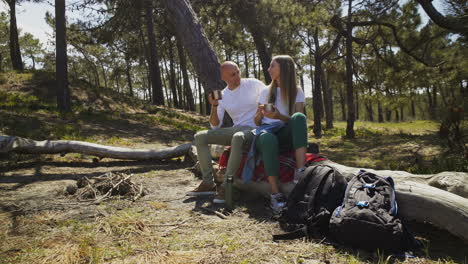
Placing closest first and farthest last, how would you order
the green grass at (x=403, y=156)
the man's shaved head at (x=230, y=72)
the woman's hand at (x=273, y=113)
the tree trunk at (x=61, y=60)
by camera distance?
the woman's hand at (x=273, y=113), the man's shaved head at (x=230, y=72), the green grass at (x=403, y=156), the tree trunk at (x=61, y=60)

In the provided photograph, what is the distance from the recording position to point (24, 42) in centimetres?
3625

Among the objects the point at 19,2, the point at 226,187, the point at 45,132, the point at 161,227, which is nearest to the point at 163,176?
the point at 226,187

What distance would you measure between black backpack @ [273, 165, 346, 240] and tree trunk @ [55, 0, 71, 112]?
8598 millimetres

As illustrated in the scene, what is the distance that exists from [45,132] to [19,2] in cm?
1323

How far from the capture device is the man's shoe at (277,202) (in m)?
3.22

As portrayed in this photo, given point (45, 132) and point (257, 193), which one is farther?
point (45, 132)

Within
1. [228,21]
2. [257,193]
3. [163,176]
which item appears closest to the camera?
[257,193]

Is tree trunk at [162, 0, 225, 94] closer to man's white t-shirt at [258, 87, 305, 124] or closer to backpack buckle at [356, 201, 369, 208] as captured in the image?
man's white t-shirt at [258, 87, 305, 124]

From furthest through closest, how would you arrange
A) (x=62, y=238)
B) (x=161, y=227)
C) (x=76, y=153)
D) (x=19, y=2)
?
(x=19, y=2)
(x=76, y=153)
(x=161, y=227)
(x=62, y=238)

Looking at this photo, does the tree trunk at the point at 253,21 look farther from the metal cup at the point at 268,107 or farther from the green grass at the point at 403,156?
the metal cup at the point at 268,107

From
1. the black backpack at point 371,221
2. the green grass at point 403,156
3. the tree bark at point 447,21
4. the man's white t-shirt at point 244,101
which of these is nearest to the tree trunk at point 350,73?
the green grass at point 403,156

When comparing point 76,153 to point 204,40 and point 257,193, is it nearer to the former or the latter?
point 204,40

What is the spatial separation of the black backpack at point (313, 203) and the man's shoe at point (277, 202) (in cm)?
20

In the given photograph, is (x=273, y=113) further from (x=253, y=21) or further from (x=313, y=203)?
(x=253, y=21)
